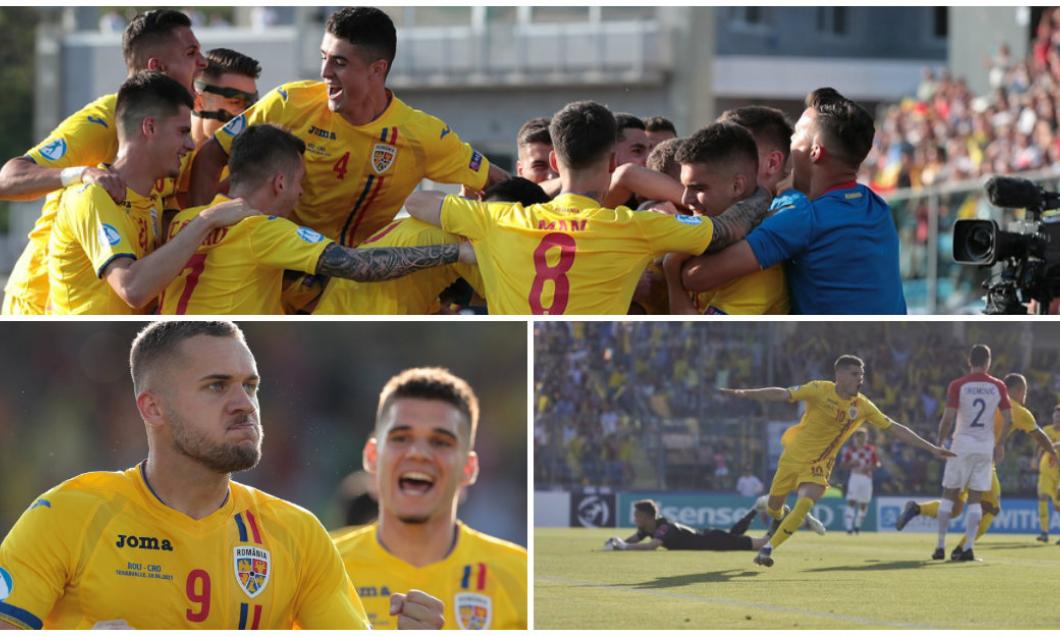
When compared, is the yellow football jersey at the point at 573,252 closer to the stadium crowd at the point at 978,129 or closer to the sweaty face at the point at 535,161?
the sweaty face at the point at 535,161

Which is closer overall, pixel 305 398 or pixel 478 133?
pixel 305 398

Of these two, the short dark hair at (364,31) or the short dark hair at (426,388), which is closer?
the short dark hair at (426,388)

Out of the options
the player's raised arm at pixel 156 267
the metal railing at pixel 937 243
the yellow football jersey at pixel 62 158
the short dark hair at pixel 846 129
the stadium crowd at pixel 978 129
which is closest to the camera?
the player's raised arm at pixel 156 267

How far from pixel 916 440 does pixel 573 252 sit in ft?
4.65

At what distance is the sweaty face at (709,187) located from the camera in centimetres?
590

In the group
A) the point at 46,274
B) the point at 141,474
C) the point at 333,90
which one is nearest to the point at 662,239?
the point at 333,90

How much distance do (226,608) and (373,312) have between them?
1.71 meters

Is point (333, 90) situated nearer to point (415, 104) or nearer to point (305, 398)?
point (305, 398)

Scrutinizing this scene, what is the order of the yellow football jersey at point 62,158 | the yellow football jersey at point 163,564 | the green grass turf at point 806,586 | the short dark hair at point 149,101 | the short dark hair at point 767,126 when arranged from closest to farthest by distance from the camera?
the yellow football jersey at point 163,564 → the green grass turf at point 806,586 → the short dark hair at point 149,101 → the yellow football jersey at point 62,158 → the short dark hair at point 767,126

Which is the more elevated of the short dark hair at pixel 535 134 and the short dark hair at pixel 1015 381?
the short dark hair at pixel 535 134

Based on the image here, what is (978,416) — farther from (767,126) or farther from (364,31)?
(364,31)

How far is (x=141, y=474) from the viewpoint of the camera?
14.2ft

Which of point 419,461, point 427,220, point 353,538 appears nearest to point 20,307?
point 427,220

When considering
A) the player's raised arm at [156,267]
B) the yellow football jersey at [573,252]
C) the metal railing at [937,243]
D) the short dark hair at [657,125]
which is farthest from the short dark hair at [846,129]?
the metal railing at [937,243]
